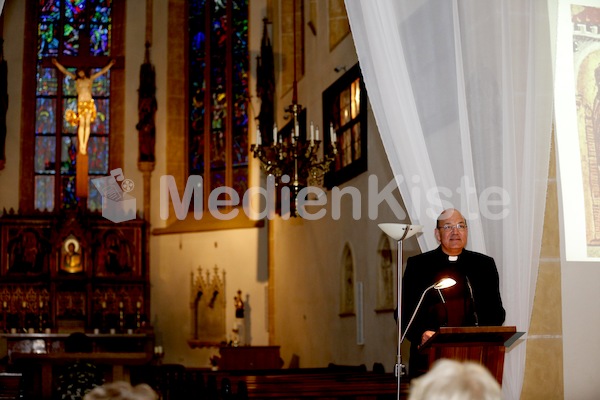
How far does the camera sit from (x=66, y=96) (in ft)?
64.2

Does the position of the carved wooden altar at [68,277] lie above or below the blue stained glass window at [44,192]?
below

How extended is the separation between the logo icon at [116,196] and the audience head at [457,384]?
54.3 feet

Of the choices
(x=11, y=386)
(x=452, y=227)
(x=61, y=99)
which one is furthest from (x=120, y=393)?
(x=61, y=99)

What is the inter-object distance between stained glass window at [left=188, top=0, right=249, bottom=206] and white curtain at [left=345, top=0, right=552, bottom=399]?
12.4 m

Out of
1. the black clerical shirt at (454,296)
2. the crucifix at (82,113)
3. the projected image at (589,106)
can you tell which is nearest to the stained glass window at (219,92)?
the crucifix at (82,113)

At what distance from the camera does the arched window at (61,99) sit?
19.0 m

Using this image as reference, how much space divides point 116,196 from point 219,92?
9.37 feet

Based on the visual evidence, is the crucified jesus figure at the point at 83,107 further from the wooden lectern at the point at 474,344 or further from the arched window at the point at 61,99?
the wooden lectern at the point at 474,344

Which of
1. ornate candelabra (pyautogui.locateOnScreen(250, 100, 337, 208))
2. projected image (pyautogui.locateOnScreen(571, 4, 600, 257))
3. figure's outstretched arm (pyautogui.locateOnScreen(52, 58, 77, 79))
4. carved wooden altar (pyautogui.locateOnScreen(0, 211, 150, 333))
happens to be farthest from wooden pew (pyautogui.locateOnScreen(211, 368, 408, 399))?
figure's outstretched arm (pyautogui.locateOnScreen(52, 58, 77, 79))

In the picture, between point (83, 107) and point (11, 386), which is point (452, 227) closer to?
point (11, 386)

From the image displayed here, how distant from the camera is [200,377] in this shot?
8.48 meters

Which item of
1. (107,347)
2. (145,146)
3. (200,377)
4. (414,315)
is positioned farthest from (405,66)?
(145,146)

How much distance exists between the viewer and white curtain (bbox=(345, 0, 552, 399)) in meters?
5.48

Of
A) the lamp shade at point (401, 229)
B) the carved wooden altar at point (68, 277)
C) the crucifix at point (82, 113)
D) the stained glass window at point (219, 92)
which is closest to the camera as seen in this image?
the lamp shade at point (401, 229)
